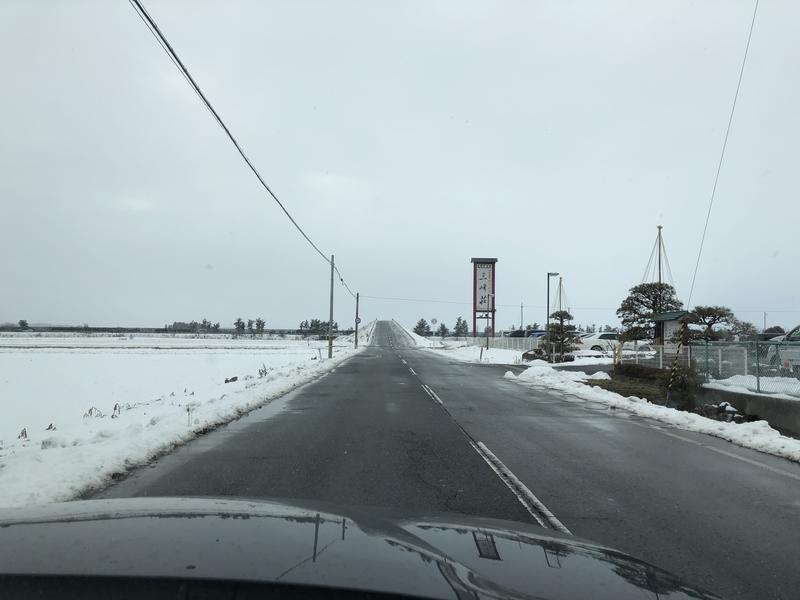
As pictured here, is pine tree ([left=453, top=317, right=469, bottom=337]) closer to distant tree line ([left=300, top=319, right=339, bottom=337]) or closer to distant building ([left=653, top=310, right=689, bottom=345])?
distant tree line ([left=300, top=319, right=339, bottom=337])

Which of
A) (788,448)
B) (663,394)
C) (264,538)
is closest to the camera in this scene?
(264,538)

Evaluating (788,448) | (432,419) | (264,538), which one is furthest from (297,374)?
(264,538)

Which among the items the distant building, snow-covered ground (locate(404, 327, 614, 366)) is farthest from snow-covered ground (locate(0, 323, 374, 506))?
the distant building

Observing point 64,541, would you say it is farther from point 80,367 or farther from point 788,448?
point 80,367

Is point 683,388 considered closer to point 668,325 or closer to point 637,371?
point 637,371

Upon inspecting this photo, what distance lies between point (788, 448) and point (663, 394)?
9.12 m

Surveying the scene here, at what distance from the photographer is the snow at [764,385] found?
13016mm

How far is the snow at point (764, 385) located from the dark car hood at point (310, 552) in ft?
41.1

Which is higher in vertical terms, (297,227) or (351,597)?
(297,227)

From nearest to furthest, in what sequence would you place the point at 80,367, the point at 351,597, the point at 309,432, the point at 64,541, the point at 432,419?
the point at 351,597 < the point at 64,541 < the point at 309,432 < the point at 432,419 < the point at 80,367

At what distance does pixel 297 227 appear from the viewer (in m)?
26.2

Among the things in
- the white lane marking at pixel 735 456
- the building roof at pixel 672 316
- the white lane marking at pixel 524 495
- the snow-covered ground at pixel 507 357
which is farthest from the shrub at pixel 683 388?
the snow-covered ground at pixel 507 357

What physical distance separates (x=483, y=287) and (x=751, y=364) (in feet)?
130

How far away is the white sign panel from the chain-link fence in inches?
1402
